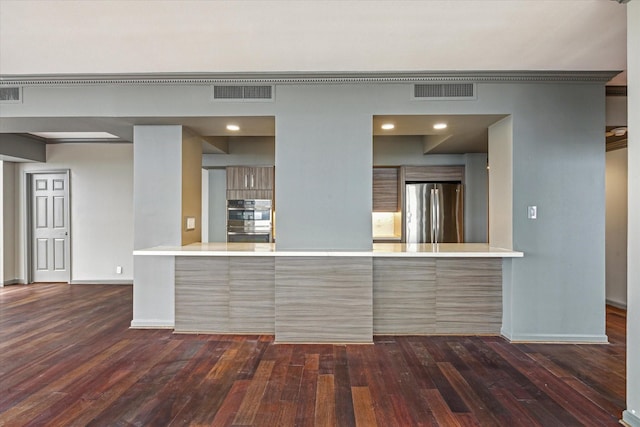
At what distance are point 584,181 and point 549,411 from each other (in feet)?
7.55

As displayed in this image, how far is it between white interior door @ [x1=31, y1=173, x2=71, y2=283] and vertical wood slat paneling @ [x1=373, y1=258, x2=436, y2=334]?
5954 mm

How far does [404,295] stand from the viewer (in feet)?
12.2

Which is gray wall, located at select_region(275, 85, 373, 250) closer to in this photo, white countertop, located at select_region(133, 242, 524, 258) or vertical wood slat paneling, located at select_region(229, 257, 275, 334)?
white countertop, located at select_region(133, 242, 524, 258)

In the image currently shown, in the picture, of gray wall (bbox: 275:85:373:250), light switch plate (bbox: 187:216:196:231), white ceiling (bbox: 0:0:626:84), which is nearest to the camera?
white ceiling (bbox: 0:0:626:84)

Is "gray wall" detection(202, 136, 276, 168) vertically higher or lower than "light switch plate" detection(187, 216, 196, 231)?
higher

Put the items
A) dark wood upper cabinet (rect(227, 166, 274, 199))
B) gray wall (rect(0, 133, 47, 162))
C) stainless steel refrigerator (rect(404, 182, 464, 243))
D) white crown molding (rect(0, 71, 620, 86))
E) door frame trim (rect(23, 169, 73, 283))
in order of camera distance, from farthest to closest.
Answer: door frame trim (rect(23, 169, 73, 283)), dark wood upper cabinet (rect(227, 166, 274, 199)), stainless steel refrigerator (rect(404, 182, 464, 243)), gray wall (rect(0, 133, 47, 162)), white crown molding (rect(0, 71, 620, 86))

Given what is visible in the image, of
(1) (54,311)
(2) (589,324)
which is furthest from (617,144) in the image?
(1) (54,311)

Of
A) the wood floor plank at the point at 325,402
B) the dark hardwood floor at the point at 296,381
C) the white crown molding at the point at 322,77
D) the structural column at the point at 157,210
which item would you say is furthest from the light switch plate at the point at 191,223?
the wood floor plank at the point at 325,402

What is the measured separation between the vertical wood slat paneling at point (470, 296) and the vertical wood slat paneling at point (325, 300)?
31.0 inches

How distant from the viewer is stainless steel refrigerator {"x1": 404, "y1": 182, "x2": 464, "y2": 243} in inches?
231

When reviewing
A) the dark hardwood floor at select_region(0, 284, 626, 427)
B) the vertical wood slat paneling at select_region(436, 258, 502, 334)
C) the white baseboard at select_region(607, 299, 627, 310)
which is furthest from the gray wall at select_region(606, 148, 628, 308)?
the vertical wood slat paneling at select_region(436, 258, 502, 334)

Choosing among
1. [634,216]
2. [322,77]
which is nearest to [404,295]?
[634,216]

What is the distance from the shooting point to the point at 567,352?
129 inches

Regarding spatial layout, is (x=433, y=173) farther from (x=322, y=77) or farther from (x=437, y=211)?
(x=322, y=77)
